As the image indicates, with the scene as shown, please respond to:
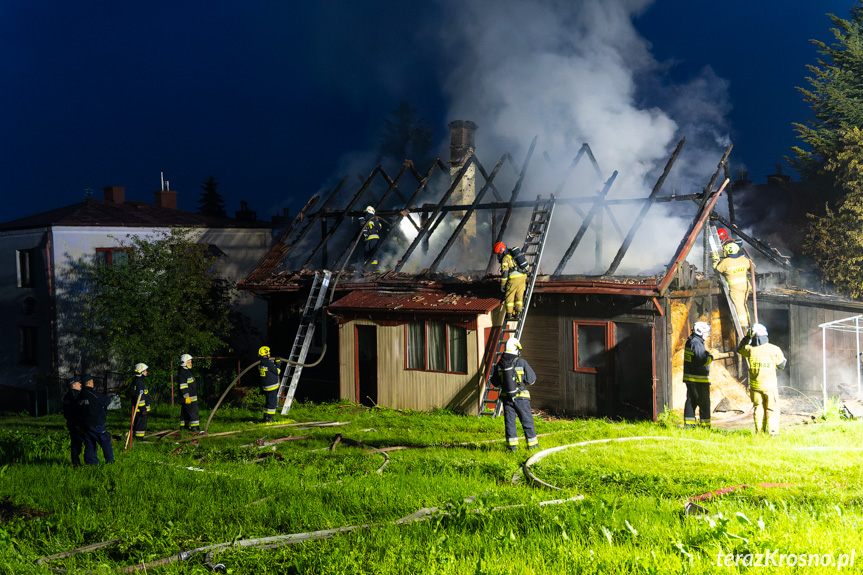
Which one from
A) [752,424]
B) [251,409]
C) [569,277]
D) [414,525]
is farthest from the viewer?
[251,409]

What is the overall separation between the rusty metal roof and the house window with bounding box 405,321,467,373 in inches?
17.2

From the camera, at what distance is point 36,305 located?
82.4 ft

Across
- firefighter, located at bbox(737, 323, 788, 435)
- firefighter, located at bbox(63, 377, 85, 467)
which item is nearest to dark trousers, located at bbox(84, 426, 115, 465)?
firefighter, located at bbox(63, 377, 85, 467)

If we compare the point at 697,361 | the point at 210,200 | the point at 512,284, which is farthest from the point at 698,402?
the point at 210,200

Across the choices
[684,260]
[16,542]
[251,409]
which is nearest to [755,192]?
[684,260]

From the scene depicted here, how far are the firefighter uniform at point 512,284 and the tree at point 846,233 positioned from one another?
11811 millimetres

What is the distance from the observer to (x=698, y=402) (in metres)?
11.9

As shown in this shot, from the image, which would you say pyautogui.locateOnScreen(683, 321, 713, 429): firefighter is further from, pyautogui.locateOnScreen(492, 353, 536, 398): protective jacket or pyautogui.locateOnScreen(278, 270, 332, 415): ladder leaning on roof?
pyautogui.locateOnScreen(278, 270, 332, 415): ladder leaning on roof

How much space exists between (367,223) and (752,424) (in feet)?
33.3

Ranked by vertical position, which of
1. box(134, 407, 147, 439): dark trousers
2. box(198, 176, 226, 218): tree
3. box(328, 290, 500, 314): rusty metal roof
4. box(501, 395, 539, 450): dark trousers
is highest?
box(198, 176, 226, 218): tree

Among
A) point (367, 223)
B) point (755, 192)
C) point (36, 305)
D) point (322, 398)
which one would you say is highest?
point (755, 192)

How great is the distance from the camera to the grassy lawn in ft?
17.7

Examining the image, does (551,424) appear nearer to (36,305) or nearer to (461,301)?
(461,301)

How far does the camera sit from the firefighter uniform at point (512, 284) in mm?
14094
